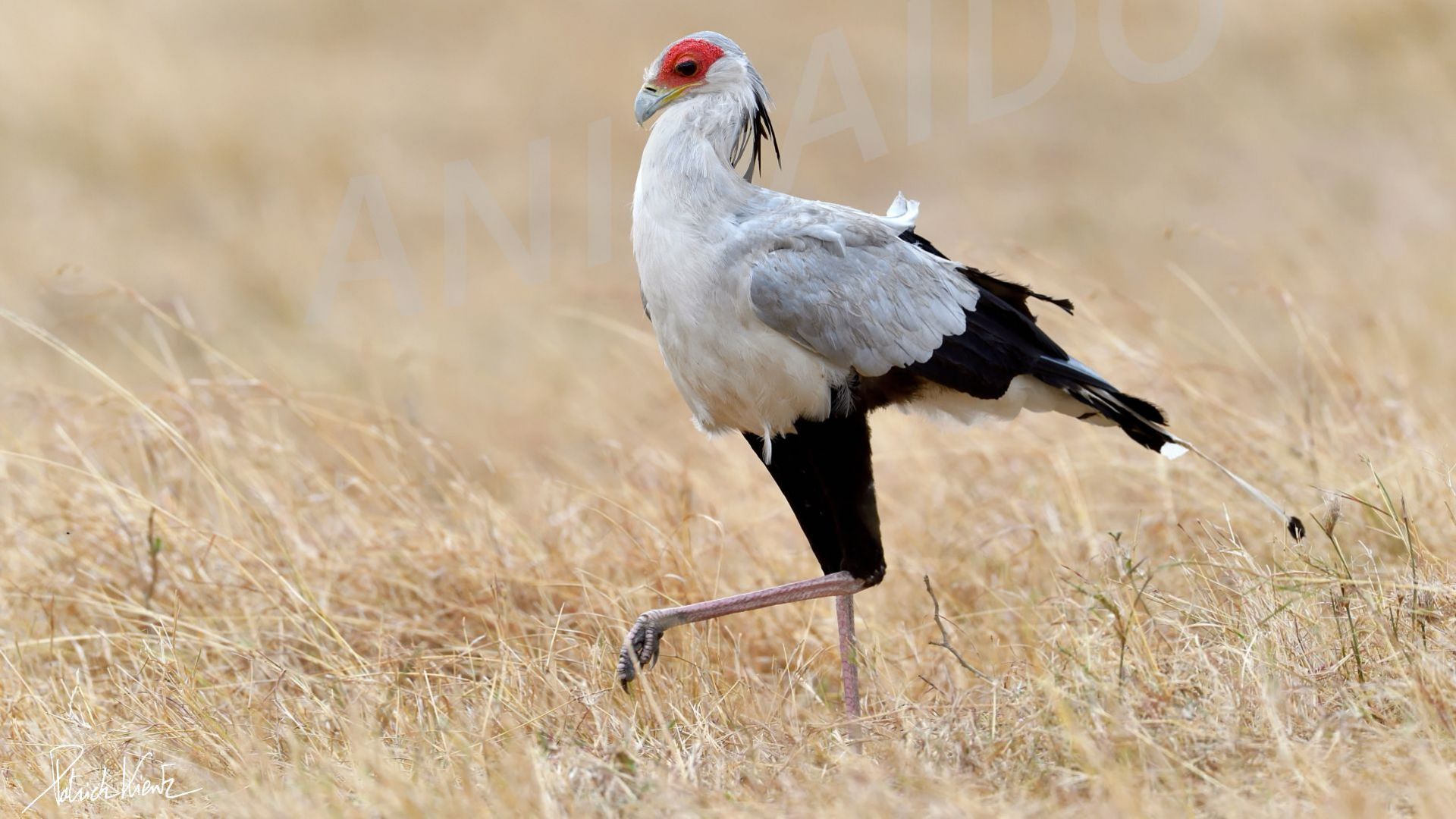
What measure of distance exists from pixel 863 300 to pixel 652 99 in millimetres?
753

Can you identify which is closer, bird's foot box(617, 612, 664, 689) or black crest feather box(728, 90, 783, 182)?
bird's foot box(617, 612, 664, 689)

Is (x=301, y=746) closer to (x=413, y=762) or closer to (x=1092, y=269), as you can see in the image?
(x=413, y=762)

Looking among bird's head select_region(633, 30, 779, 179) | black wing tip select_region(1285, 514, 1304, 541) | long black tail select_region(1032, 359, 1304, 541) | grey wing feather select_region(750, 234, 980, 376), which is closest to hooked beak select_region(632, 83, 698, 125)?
bird's head select_region(633, 30, 779, 179)

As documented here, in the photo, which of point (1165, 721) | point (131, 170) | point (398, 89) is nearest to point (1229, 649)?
point (1165, 721)

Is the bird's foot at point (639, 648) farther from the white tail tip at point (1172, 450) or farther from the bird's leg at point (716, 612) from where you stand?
the white tail tip at point (1172, 450)

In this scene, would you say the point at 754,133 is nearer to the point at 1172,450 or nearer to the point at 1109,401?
the point at 1109,401

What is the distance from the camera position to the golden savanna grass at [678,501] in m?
2.78

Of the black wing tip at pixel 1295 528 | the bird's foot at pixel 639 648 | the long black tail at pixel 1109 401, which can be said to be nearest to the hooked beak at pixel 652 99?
the long black tail at pixel 1109 401

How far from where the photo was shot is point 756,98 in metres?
3.59

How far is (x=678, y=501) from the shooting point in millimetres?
4551

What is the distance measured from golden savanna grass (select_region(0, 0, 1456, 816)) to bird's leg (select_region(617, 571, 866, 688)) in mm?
93

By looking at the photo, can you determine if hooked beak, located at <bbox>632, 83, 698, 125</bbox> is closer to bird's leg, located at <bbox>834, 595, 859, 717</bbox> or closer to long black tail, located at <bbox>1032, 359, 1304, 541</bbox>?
long black tail, located at <bbox>1032, 359, 1304, 541</bbox>

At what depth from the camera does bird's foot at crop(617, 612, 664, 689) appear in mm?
3287
